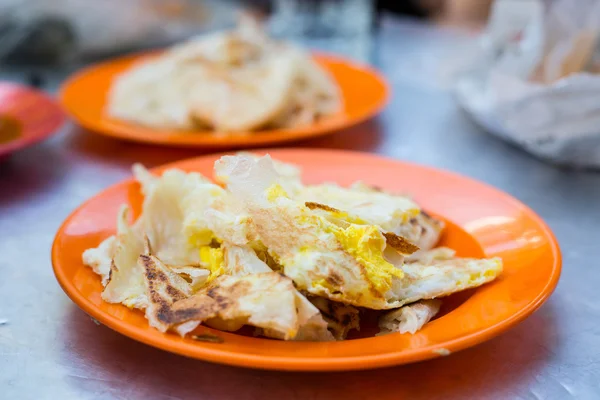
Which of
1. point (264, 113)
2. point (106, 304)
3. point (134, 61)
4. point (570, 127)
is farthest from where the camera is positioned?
point (134, 61)

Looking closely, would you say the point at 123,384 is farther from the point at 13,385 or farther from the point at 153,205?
the point at 153,205

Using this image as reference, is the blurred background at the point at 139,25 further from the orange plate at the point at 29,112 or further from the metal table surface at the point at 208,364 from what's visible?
the metal table surface at the point at 208,364

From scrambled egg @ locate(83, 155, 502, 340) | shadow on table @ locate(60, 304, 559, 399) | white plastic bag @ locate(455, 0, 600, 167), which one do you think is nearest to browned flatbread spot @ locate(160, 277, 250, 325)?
scrambled egg @ locate(83, 155, 502, 340)

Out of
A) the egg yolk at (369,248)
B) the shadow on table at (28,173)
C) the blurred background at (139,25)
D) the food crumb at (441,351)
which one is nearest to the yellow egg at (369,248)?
the egg yolk at (369,248)

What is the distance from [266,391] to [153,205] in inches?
14.3

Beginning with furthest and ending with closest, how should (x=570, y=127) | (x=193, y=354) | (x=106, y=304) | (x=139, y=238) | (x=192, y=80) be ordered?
1. (x=192, y=80)
2. (x=570, y=127)
3. (x=139, y=238)
4. (x=106, y=304)
5. (x=193, y=354)

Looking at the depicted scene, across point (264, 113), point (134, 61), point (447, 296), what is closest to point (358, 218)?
point (447, 296)

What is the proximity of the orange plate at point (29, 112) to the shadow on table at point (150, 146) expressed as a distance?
86 millimetres

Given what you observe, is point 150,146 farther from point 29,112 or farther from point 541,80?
point 541,80

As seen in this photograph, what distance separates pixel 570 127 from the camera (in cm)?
142

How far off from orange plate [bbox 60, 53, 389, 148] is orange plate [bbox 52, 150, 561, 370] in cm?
21

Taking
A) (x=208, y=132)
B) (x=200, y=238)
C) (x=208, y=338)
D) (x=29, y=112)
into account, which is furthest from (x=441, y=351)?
(x=29, y=112)

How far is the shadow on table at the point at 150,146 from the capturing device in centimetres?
155

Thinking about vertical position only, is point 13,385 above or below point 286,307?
below
